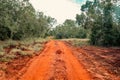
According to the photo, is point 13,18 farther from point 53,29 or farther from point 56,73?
point 53,29

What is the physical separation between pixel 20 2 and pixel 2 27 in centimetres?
765

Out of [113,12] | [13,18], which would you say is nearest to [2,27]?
[13,18]

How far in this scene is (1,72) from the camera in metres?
13.8

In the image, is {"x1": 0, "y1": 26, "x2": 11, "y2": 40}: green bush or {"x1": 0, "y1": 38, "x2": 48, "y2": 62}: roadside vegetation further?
{"x1": 0, "y1": 26, "x2": 11, "y2": 40}: green bush

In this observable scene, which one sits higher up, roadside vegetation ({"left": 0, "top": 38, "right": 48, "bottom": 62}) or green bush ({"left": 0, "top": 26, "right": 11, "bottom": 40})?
green bush ({"left": 0, "top": 26, "right": 11, "bottom": 40})

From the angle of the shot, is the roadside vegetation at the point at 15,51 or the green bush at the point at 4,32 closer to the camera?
the roadside vegetation at the point at 15,51

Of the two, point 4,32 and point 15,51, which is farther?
point 4,32

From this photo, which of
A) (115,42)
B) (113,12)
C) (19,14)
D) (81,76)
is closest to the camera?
(81,76)

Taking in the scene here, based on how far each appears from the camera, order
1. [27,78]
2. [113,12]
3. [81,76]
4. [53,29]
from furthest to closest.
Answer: [53,29], [113,12], [81,76], [27,78]

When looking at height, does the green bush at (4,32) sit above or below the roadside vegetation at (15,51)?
above

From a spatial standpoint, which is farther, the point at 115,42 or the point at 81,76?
the point at 115,42

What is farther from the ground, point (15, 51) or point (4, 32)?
point (4, 32)

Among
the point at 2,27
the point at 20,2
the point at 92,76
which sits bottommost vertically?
the point at 92,76

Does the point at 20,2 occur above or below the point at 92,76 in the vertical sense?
above
